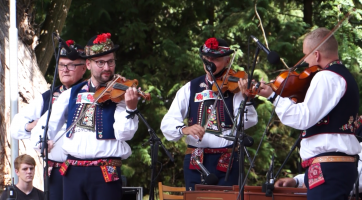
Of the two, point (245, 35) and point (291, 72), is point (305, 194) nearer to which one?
point (291, 72)

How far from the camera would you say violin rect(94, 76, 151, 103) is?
3.99m

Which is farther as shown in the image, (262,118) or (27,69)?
(262,118)

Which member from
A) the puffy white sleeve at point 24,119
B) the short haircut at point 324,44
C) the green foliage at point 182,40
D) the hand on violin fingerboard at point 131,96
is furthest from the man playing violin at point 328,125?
the green foliage at point 182,40

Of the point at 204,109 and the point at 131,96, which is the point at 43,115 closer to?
the point at 131,96

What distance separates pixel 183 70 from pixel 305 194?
5.63 m

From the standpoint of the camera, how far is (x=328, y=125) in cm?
353

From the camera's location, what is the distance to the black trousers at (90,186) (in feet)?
13.1

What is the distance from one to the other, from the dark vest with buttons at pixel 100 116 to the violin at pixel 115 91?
0.08 meters

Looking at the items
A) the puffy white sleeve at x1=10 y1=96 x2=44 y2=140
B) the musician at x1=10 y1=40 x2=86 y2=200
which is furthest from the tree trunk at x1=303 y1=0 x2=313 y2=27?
the puffy white sleeve at x1=10 y1=96 x2=44 y2=140

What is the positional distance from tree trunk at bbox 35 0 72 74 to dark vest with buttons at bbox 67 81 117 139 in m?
3.60

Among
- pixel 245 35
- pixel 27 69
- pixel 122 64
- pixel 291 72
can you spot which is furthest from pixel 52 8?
pixel 291 72

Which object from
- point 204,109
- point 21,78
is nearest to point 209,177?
point 204,109

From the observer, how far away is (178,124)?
4.77 metres

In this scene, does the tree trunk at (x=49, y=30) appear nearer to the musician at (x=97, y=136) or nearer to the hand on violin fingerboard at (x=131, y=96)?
the musician at (x=97, y=136)
